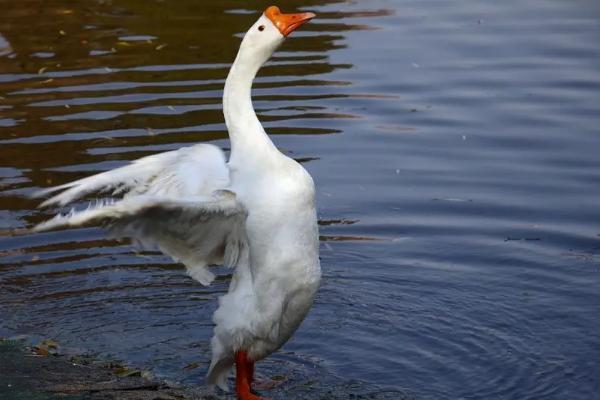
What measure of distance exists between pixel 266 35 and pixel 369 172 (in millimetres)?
4191

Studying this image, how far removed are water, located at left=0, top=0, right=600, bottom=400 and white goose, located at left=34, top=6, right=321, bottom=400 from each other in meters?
0.54

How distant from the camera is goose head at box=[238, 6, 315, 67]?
24.0 ft

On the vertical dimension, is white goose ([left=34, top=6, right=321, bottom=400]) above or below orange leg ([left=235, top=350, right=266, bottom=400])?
above

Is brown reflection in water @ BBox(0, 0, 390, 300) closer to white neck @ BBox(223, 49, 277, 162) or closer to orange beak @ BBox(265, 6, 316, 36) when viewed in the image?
white neck @ BBox(223, 49, 277, 162)

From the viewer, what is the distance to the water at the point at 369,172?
Result: 829cm

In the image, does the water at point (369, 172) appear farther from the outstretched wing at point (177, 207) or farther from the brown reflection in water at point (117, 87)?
the outstretched wing at point (177, 207)

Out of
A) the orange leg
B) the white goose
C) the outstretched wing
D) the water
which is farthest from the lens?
the water

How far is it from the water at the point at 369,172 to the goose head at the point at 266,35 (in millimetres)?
2061

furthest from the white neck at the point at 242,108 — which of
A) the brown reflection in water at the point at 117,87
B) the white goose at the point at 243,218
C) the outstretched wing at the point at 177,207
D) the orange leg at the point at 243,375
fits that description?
the brown reflection in water at the point at 117,87

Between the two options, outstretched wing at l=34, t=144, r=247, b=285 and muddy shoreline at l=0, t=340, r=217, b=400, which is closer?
outstretched wing at l=34, t=144, r=247, b=285

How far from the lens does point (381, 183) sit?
11.2 m

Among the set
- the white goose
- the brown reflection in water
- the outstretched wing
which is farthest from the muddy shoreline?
the brown reflection in water

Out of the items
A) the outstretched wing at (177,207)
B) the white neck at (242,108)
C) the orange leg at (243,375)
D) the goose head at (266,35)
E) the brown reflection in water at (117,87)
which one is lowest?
the orange leg at (243,375)

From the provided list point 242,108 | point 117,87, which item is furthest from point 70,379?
point 117,87
